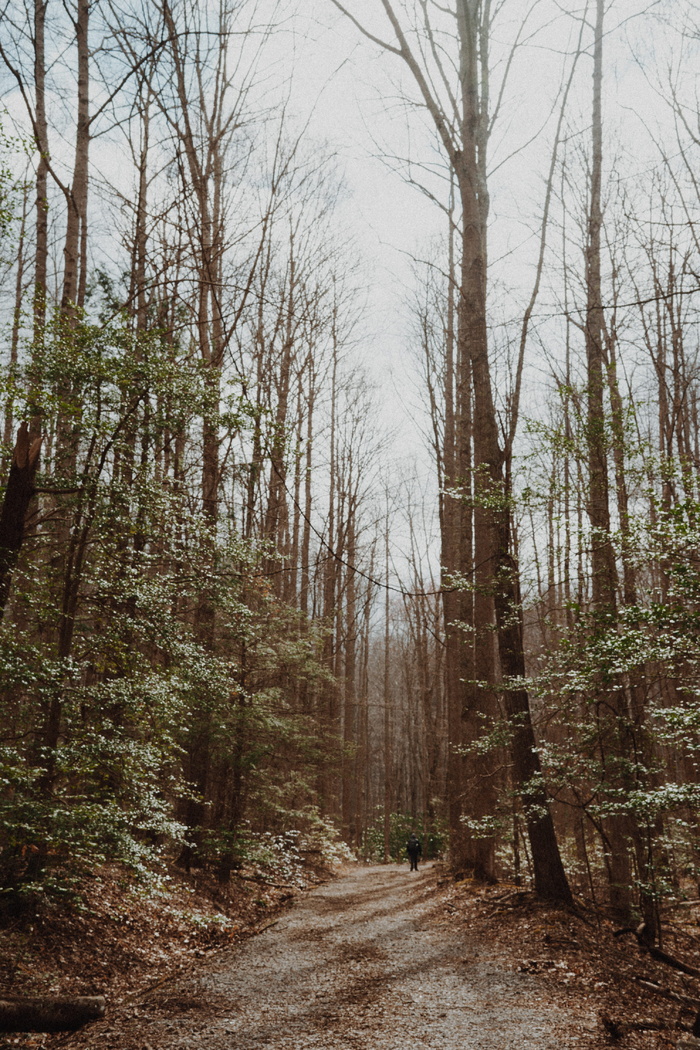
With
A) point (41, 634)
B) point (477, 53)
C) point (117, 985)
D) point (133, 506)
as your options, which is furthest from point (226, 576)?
point (477, 53)

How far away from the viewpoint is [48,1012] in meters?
4.38

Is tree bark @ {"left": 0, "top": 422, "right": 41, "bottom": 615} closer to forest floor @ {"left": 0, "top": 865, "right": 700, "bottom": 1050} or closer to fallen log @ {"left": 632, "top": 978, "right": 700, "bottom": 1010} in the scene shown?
forest floor @ {"left": 0, "top": 865, "right": 700, "bottom": 1050}

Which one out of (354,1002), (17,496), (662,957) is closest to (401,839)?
(662,957)

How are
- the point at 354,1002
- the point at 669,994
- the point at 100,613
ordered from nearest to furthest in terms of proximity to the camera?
1. the point at 354,1002
2. the point at 669,994
3. the point at 100,613

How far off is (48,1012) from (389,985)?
2.76 m

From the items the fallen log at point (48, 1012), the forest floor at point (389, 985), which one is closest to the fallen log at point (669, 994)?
the forest floor at point (389, 985)

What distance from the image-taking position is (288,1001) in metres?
5.08

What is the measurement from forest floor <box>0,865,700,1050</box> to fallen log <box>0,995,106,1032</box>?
7 cm

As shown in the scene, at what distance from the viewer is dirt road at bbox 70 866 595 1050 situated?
4.18 meters

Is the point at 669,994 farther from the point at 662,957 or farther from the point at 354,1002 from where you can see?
the point at 354,1002

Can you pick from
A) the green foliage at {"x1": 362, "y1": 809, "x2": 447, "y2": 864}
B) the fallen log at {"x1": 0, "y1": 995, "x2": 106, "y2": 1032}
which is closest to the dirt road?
the fallen log at {"x1": 0, "y1": 995, "x2": 106, "y2": 1032}

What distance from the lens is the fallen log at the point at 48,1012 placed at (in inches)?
166

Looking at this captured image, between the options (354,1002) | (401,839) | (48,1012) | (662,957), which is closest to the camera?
(48,1012)

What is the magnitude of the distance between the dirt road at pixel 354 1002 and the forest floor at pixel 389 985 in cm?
2
